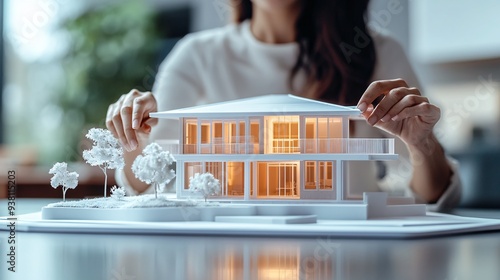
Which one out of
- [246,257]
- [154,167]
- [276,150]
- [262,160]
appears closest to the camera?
[246,257]

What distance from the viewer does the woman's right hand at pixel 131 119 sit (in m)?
3.35

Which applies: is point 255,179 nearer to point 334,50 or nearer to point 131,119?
point 131,119

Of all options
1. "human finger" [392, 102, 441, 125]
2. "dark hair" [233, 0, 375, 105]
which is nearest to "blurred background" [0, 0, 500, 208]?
"dark hair" [233, 0, 375, 105]

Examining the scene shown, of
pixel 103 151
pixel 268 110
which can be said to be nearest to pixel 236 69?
pixel 268 110

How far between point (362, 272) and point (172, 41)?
252 inches

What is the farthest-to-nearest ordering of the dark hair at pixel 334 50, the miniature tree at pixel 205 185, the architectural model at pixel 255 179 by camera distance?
the dark hair at pixel 334 50 < the miniature tree at pixel 205 185 < the architectural model at pixel 255 179

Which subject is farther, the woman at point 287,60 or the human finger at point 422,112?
the woman at point 287,60

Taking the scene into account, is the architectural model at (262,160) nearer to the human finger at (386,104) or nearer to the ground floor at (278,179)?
the ground floor at (278,179)

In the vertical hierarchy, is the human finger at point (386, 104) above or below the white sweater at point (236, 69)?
below

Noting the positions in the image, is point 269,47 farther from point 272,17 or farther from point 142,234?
point 142,234

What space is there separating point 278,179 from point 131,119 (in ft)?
2.36

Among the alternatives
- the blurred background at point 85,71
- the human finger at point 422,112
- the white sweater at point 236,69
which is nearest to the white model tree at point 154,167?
the human finger at point 422,112

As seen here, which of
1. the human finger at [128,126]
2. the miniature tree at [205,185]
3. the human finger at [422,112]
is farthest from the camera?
the human finger at [128,126]

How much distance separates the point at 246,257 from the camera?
203 centimetres
